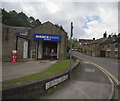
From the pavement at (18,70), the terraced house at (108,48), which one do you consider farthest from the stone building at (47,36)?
the terraced house at (108,48)

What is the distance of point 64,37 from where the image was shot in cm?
1681

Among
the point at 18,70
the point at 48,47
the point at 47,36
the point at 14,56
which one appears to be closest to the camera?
the point at 18,70

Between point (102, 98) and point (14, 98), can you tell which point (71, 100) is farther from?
point (14, 98)

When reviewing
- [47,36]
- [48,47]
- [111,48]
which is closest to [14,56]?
[47,36]

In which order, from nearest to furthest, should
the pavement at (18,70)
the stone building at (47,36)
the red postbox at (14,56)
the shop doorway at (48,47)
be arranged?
1. the pavement at (18,70)
2. the red postbox at (14,56)
3. the stone building at (47,36)
4. the shop doorway at (48,47)

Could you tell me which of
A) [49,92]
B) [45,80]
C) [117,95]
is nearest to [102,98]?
[117,95]

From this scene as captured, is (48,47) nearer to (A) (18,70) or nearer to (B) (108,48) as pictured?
(A) (18,70)

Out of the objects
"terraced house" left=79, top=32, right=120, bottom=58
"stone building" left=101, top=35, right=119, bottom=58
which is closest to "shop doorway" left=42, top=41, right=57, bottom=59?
"terraced house" left=79, top=32, right=120, bottom=58

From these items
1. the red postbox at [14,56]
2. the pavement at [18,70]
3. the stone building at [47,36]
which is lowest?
the pavement at [18,70]

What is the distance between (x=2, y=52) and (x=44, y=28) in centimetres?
893

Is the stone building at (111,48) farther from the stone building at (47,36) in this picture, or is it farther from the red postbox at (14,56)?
the red postbox at (14,56)

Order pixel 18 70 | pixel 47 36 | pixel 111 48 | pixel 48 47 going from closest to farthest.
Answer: pixel 18 70 < pixel 47 36 < pixel 48 47 < pixel 111 48

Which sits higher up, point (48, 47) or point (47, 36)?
point (47, 36)

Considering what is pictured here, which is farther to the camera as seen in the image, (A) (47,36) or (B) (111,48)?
(B) (111,48)
